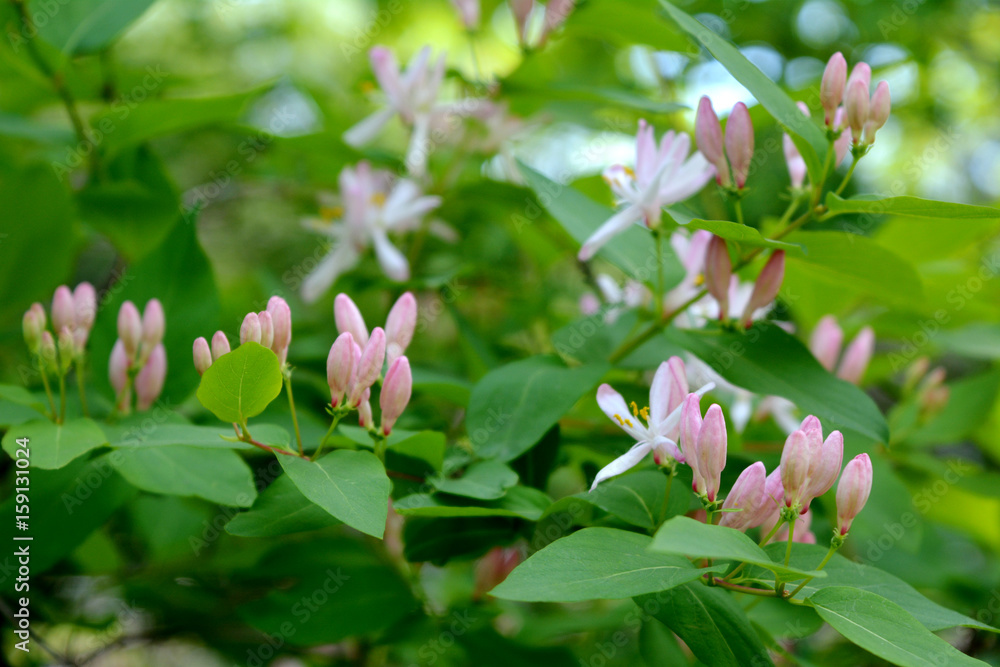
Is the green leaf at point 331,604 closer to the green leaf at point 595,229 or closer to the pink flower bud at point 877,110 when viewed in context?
the green leaf at point 595,229

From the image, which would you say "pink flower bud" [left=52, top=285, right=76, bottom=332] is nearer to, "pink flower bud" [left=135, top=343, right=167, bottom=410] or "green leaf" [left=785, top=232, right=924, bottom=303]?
"pink flower bud" [left=135, top=343, right=167, bottom=410]

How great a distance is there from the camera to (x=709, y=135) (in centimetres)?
91

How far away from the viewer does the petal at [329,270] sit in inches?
55.5

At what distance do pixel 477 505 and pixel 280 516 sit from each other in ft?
0.72

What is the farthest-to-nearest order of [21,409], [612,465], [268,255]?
[268,255], [21,409], [612,465]

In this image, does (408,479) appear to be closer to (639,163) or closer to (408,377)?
(408,377)

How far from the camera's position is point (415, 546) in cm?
92

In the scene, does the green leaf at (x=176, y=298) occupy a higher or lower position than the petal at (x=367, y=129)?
lower

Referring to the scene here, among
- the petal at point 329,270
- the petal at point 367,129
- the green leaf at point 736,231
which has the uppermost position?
the green leaf at point 736,231

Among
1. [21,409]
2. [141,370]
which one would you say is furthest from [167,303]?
[21,409]

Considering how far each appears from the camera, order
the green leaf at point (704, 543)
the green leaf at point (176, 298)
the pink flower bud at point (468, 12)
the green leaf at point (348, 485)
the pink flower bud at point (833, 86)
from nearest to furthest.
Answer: the green leaf at point (704, 543), the green leaf at point (348, 485), the pink flower bud at point (833, 86), the green leaf at point (176, 298), the pink flower bud at point (468, 12)

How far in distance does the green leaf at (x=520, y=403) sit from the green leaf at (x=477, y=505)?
52 mm

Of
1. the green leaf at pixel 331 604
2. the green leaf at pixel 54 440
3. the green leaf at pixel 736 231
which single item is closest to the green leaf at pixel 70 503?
the green leaf at pixel 54 440

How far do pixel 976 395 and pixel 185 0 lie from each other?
10.9 feet
